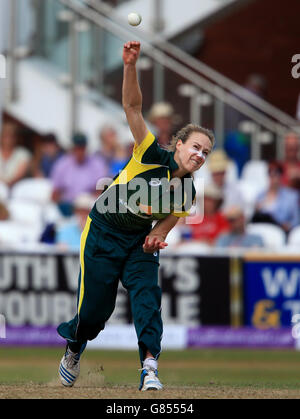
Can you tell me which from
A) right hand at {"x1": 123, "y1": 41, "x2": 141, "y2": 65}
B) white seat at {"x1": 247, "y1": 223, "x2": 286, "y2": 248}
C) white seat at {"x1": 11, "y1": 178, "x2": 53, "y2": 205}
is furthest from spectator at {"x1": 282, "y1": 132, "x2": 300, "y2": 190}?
right hand at {"x1": 123, "y1": 41, "x2": 141, "y2": 65}

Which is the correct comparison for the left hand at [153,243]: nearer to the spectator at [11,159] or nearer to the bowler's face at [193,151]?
the bowler's face at [193,151]

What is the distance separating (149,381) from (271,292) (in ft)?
20.6

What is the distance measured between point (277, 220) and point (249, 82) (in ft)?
10.2

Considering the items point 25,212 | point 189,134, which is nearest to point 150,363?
point 189,134

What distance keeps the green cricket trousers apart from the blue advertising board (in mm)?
5862

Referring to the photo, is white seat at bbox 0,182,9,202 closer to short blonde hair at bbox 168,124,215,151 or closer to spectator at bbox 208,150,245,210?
spectator at bbox 208,150,245,210

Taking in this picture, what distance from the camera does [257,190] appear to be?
15250mm

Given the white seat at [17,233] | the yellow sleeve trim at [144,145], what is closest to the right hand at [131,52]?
the yellow sleeve trim at [144,145]

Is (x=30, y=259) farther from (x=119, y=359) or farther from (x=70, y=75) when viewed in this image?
(x=70, y=75)

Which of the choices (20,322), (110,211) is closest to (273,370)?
(20,322)

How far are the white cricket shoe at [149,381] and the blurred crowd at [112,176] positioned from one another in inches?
237

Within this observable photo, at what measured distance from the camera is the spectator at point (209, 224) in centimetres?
1409

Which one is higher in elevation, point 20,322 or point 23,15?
point 23,15

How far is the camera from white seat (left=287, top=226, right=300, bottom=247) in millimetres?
14062
